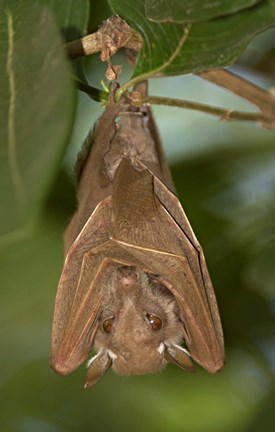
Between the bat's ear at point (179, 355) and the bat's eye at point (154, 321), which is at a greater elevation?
the bat's eye at point (154, 321)

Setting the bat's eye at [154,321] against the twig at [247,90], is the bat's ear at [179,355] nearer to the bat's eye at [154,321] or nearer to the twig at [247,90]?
the bat's eye at [154,321]

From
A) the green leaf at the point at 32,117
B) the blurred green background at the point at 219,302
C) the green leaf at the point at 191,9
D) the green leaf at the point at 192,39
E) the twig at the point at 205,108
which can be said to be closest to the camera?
the green leaf at the point at 32,117

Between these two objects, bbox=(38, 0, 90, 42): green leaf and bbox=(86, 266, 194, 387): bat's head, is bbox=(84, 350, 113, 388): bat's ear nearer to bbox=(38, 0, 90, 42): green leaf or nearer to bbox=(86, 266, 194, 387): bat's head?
bbox=(86, 266, 194, 387): bat's head

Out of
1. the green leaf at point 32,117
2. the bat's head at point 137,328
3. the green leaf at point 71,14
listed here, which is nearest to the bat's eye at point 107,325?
the bat's head at point 137,328

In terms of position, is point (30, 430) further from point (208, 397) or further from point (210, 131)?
point (210, 131)

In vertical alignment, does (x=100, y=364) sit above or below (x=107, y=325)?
below

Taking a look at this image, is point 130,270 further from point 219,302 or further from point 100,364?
point 219,302

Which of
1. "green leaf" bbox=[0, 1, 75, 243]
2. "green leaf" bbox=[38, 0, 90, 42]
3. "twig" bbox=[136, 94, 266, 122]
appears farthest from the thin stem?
"green leaf" bbox=[0, 1, 75, 243]

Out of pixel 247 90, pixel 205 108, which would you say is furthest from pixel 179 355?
pixel 247 90
